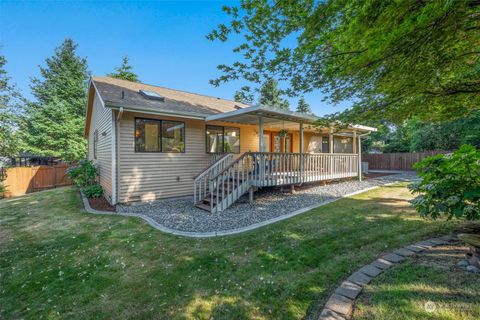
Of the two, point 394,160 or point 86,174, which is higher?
point 394,160

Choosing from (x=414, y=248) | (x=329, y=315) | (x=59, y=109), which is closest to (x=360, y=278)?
(x=329, y=315)

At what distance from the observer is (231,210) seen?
6.55 meters

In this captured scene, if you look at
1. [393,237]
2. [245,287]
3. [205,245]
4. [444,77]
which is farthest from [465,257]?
[205,245]

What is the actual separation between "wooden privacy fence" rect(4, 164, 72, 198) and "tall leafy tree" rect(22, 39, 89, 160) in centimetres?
675

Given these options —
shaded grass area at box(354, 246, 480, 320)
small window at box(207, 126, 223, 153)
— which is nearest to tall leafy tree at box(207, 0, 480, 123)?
shaded grass area at box(354, 246, 480, 320)

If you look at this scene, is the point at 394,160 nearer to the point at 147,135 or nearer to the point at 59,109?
the point at 147,135

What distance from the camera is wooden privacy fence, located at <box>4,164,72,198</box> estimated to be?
12.4 meters

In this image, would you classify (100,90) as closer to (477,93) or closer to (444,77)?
(444,77)

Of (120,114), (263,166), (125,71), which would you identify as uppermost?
(125,71)

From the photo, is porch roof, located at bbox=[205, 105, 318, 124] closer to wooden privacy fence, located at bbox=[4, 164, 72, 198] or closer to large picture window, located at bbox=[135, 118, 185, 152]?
large picture window, located at bbox=[135, 118, 185, 152]

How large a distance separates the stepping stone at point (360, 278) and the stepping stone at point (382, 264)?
36cm

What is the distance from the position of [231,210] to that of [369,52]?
5140mm

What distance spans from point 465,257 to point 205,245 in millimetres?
3878

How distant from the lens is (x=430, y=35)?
2.59 metres
